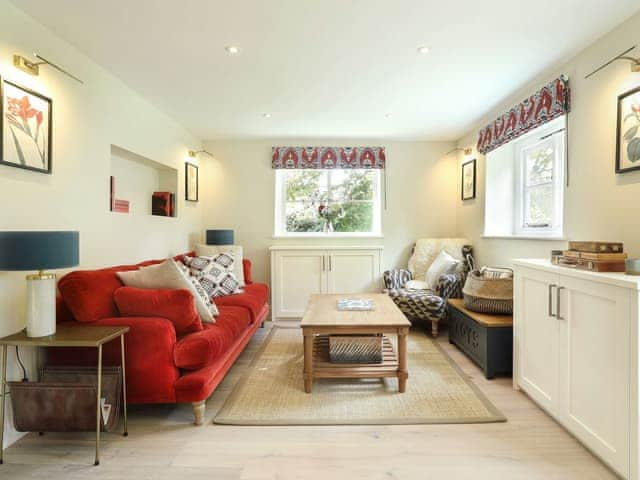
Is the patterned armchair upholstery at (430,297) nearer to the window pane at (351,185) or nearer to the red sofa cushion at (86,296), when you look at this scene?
the window pane at (351,185)

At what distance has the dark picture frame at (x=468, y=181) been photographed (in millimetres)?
4051

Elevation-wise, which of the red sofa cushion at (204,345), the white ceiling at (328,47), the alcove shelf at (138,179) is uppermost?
the white ceiling at (328,47)

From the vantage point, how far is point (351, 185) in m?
4.73

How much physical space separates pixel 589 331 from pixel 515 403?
0.81 m

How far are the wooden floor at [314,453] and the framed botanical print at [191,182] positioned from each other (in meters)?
2.65

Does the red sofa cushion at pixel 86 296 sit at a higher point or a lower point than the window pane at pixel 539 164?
lower

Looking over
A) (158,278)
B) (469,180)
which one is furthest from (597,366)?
(469,180)

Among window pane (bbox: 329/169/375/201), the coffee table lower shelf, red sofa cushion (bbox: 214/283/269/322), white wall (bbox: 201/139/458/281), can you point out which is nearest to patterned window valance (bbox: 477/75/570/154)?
white wall (bbox: 201/139/458/281)

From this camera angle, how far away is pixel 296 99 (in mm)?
3178

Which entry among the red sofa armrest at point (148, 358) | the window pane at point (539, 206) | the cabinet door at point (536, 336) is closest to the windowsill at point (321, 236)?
the window pane at point (539, 206)

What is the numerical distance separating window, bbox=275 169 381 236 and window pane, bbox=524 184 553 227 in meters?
1.89

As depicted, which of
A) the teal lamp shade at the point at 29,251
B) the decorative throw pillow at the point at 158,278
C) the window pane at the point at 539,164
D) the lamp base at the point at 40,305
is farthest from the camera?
the window pane at the point at 539,164

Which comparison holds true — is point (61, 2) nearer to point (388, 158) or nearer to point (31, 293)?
point (31, 293)

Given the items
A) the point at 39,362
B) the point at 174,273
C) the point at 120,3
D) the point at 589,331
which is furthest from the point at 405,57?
the point at 39,362
